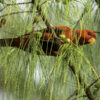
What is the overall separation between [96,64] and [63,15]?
1.47 ft

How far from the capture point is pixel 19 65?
23.3 inches

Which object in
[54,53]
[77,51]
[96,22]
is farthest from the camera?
[96,22]

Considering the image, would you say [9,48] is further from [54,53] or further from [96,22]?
[96,22]

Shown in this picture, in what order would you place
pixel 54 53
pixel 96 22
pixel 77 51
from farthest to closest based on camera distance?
pixel 96 22 < pixel 54 53 < pixel 77 51

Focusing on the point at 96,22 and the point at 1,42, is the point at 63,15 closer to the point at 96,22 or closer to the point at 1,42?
the point at 1,42

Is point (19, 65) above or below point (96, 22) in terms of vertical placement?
below

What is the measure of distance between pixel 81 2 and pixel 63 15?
5 centimetres

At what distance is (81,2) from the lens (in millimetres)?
527

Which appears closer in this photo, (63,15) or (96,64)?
(63,15)

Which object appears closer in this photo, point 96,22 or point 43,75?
point 43,75

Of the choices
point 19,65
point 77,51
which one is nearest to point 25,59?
point 19,65

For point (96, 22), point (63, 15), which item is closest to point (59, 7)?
point (63, 15)

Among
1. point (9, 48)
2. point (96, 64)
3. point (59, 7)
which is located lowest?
point (96, 64)

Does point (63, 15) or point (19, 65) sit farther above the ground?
point (63, 15)
